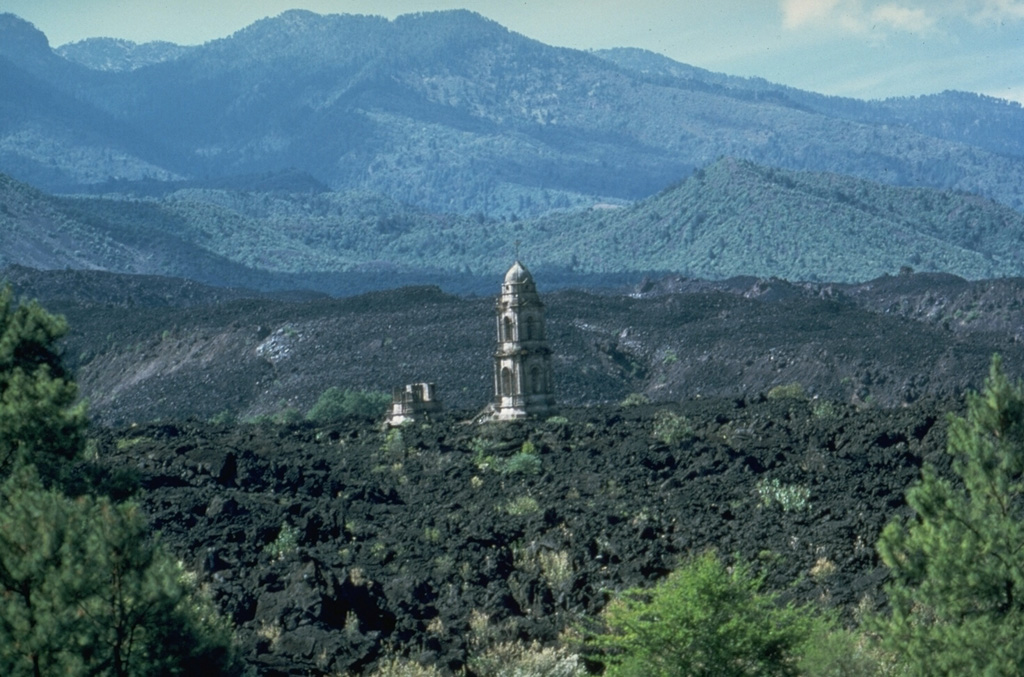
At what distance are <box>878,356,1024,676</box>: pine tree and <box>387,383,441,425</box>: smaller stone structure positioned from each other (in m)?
39.7

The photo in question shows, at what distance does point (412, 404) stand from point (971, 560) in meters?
42.8

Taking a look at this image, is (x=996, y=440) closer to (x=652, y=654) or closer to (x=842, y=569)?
(x=652, y=654)

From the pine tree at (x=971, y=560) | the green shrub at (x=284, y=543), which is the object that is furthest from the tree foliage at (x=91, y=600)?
the green shrub at (x=284, y=543)

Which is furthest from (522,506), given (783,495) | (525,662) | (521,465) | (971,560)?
(971,560)

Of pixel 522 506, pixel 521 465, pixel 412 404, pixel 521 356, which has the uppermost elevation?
pixel 521 356

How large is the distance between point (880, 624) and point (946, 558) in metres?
1.25

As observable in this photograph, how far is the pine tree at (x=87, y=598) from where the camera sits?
2695 centimetres

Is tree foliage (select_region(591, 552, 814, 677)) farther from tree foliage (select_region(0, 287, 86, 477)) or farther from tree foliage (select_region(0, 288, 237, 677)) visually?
tree foliage (select_region(0, 287, 86, 477))

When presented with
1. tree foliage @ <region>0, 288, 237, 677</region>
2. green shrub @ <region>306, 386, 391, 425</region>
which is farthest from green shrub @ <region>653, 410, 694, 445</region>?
tree foliage @ <region>0, 288, 237, 677</region>

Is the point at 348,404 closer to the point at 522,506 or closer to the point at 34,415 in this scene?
the point at 522,506

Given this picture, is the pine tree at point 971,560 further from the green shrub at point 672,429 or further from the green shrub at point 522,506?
the green shrub at point 672,429

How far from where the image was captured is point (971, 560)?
28766 millimetres

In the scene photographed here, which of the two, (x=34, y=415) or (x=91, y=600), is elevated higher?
(x=34, y=415)

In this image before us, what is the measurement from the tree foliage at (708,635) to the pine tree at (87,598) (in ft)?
18.0
